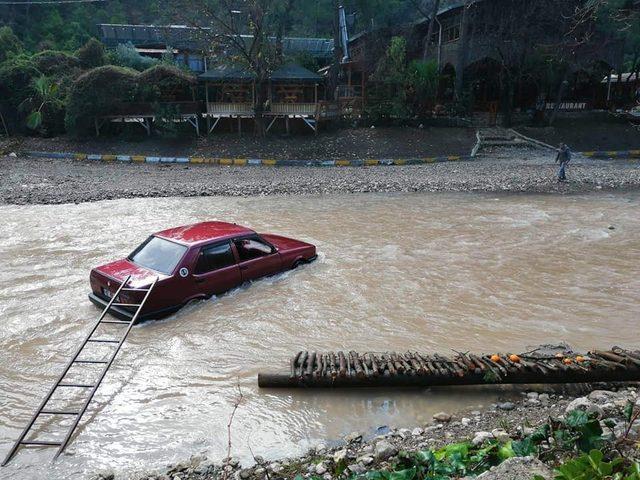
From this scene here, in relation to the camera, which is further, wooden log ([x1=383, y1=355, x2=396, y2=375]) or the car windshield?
the car windshield

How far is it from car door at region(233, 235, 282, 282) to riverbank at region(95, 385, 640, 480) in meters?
4.56

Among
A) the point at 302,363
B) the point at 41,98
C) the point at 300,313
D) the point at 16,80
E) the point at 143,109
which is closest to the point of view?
the point at 302,363

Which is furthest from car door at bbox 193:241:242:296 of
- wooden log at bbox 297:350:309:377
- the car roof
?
wooden log at bbox 297:350:309:377

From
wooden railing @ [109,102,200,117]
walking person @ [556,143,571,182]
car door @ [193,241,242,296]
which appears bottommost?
car door @ [193,241,242,296]

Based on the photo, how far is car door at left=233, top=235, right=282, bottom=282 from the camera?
9.41 m

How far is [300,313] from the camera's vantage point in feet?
29.2

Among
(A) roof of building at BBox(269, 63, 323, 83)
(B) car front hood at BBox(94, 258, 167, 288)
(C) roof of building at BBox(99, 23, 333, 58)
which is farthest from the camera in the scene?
(C) roof of building at BBox(99, 23, 333, 58)

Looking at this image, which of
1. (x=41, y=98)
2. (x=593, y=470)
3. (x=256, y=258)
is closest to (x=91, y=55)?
(x=41, y=98)

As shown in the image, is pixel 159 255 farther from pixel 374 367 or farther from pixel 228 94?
pixel 228 94

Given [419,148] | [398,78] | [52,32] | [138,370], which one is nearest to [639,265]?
[138,370]

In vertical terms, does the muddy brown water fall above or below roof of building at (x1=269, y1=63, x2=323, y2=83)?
below

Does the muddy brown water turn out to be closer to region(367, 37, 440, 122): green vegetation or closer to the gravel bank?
the gravel bank

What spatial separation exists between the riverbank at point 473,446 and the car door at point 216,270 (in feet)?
12.9

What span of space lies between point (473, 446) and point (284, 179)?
1783 cm
